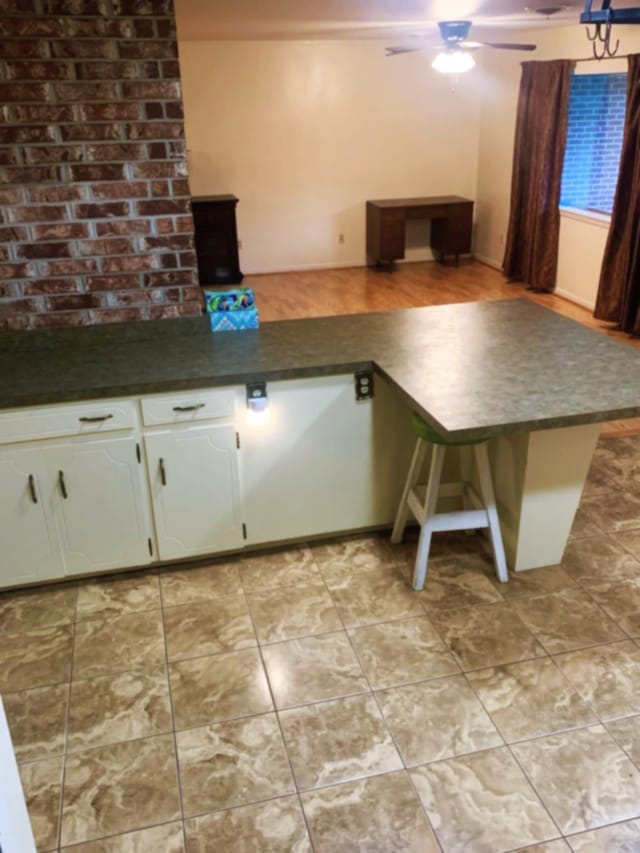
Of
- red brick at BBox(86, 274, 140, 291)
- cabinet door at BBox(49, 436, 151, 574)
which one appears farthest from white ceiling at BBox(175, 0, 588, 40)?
cabinet door at BBox(49, 436, 151, 574)

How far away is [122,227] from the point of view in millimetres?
2754

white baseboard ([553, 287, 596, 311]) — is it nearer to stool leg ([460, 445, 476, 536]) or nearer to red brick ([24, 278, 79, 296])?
stool leg ([460, 445, 476, 536])

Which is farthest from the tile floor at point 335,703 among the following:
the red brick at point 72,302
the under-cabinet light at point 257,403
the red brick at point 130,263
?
the red brick at point 130,263

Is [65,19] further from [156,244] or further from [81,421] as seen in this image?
[81,421]

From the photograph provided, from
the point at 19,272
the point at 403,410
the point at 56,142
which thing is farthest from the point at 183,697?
the point at 56,142

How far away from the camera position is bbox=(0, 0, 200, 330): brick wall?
2.49m

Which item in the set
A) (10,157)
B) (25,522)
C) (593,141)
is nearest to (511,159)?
(593,141)

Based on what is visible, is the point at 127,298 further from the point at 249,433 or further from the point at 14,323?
the point at 249,433

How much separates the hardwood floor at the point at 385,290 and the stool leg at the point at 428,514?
142 inches

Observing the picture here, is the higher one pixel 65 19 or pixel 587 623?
pixel 65 19

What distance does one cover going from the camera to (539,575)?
2748mm

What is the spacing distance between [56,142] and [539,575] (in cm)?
236

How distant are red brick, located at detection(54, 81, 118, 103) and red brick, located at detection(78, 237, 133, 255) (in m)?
0.49

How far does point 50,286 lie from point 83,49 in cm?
83
